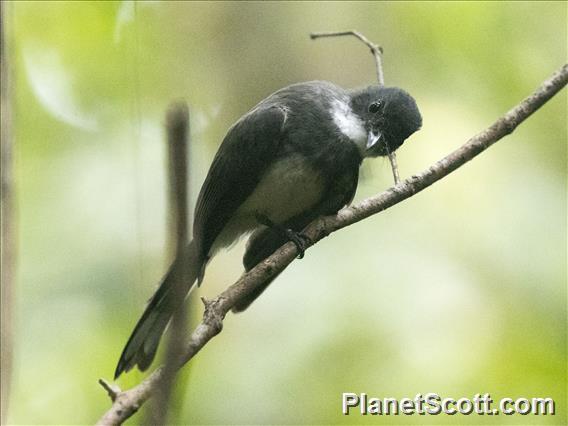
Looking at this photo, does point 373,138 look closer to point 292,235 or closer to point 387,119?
point 387,119

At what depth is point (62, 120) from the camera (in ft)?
19.2

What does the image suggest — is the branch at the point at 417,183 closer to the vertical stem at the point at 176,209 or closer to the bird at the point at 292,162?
the bird at the point at 292,162

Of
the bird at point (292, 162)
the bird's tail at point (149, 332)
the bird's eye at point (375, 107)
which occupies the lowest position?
the bird's tail at point (149, 332)

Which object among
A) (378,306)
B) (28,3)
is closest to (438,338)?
(378,306)

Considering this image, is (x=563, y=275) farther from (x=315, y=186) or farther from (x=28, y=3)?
(x=28, y=3)

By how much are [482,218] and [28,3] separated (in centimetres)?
350

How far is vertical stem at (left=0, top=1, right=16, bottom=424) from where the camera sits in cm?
117

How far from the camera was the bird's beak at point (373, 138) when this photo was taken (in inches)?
148

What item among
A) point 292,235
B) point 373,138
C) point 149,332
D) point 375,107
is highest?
point 375,107

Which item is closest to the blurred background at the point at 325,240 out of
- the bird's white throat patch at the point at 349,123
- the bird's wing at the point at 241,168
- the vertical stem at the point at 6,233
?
the bird's white throat patch at the point at 349,123

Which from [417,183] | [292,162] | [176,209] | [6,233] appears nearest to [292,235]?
[292,162]

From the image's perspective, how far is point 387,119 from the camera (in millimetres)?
3754

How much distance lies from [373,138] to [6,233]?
2.69 meters

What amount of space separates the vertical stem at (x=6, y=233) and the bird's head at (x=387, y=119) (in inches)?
97.0
